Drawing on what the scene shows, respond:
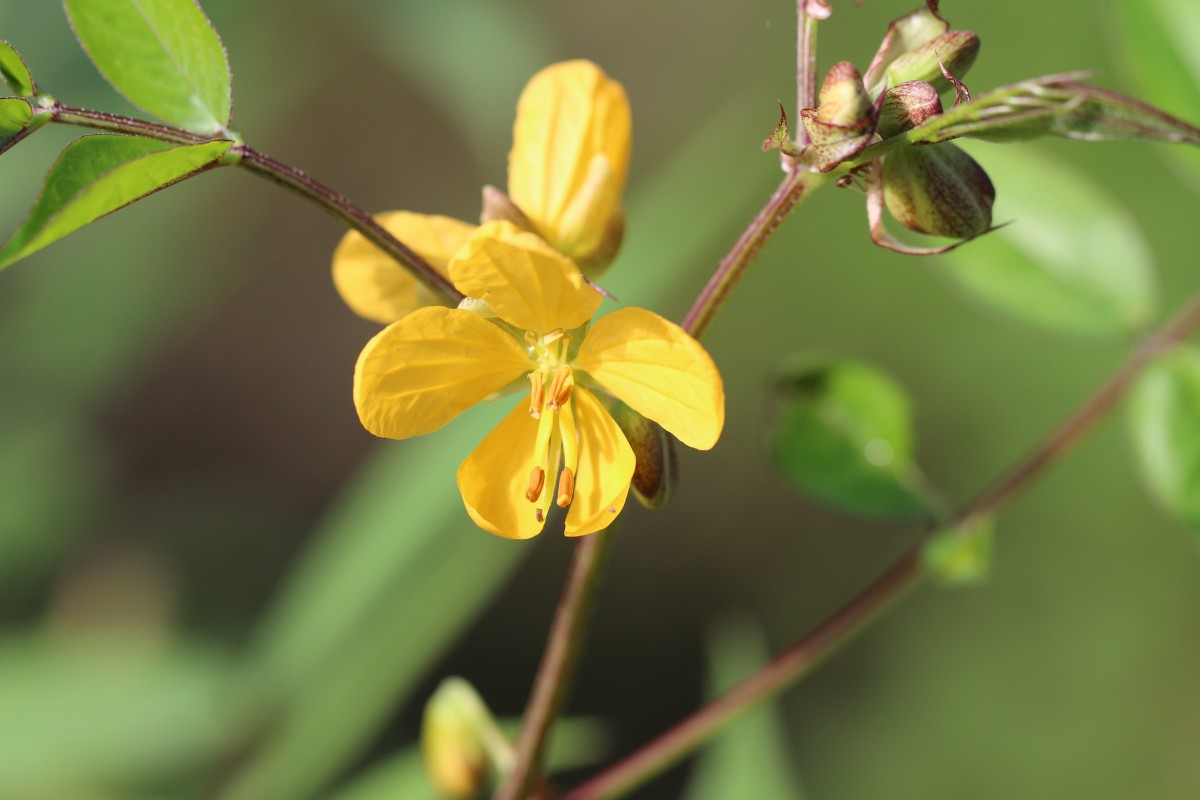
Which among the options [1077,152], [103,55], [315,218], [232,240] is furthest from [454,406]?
[315,218]

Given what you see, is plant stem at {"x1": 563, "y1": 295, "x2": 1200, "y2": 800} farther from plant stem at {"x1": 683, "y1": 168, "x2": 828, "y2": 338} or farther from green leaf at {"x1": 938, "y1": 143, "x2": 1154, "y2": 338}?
plant stem at {"x1": 683, "y1": 168, "x2": 828, "y2": 338}

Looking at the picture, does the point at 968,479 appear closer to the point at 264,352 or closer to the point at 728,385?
the point at 728,385

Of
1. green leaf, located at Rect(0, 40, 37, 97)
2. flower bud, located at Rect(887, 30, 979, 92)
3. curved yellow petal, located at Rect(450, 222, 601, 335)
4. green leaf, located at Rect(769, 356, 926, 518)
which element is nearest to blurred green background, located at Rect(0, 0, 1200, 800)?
green leaf, located at Rect(769, 356, 926, 518)

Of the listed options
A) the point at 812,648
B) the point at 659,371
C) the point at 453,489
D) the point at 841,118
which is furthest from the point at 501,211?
the point at 453,489

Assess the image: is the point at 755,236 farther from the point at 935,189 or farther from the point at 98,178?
the point at 98,178

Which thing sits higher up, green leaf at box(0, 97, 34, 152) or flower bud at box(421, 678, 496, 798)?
green leaf at box(0, 97, 34, 152)

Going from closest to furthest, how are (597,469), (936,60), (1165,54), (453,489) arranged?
(936,60) < (597,469) < (1165,54) < (453,489)

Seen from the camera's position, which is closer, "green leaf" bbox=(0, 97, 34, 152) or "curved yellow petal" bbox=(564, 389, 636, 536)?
"green leaf" bbox=(0, 97, 34, 152)

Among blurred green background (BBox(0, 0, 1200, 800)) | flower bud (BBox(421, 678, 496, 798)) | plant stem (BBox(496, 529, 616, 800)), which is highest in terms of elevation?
plant stem (BBox(496, 529, 616, 800))
